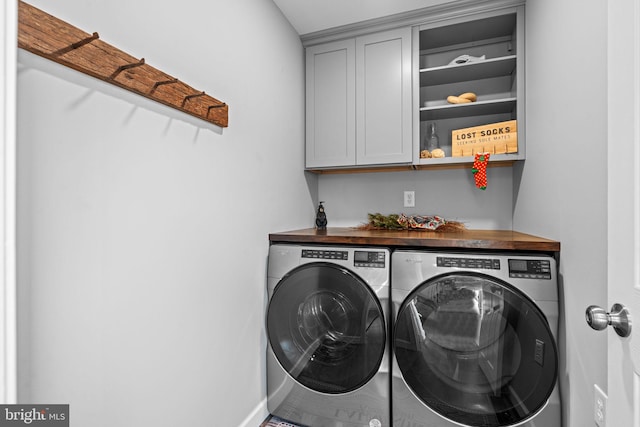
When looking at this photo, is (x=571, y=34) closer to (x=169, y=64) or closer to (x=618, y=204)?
(x=618, y=204)

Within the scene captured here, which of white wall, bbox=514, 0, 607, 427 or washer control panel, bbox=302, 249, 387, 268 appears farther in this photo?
washer control panel, bbox=302, 249, 387, 268

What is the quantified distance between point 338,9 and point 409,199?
1453 mm

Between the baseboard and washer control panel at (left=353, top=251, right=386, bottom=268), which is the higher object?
washer control panel at (left=353, top=251, right=386, bottom=268)

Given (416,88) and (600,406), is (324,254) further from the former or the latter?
(416,88)

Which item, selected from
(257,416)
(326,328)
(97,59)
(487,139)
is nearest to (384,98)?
(487,139)

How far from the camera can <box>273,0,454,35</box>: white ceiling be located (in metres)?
1.92

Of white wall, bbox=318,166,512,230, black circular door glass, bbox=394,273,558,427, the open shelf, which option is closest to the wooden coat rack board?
black circular door glass, bbox=394,273,558,427

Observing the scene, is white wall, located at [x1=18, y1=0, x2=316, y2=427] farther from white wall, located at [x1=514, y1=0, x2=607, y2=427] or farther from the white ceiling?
white wall, located at [x1=514, y1=0, x2=607, y2=427]

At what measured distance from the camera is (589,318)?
74 centimetres

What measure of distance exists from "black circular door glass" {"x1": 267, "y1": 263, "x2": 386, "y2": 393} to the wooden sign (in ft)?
4.02

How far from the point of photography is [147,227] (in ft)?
3.44

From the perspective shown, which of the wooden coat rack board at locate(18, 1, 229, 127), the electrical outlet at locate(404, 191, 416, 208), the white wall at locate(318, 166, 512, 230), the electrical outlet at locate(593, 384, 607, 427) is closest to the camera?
the wooden coat rack board at locate(18, 1, 229, 127)

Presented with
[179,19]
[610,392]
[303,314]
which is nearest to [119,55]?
[179,19]

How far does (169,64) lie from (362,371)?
1.69 metres
